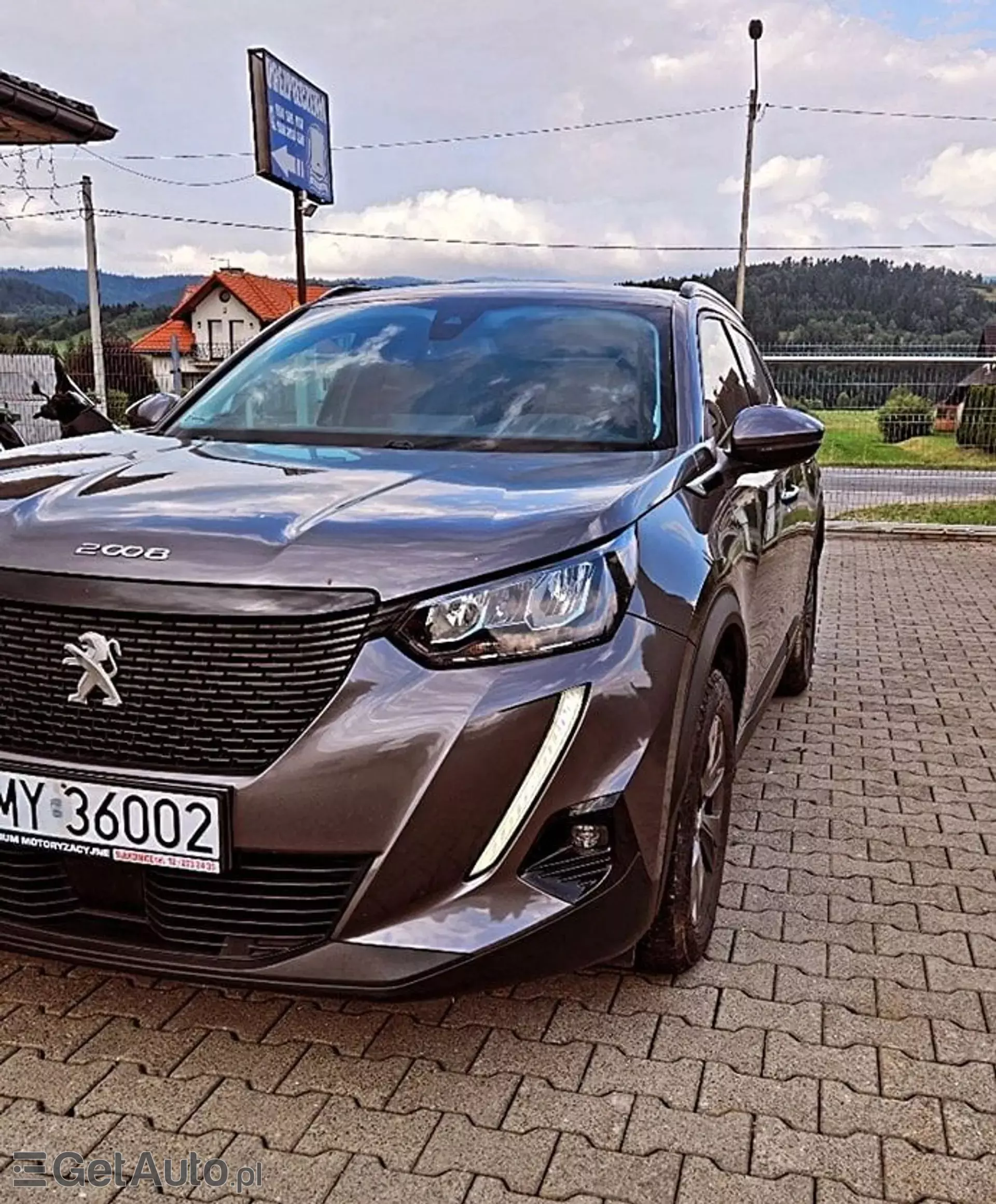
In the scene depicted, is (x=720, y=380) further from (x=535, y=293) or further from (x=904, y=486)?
(x=904, y=486)

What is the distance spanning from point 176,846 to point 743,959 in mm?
1529

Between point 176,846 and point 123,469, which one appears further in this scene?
point 123,469

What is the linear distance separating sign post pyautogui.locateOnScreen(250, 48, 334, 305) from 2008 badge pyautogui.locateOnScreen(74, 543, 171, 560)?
11096 millimetres

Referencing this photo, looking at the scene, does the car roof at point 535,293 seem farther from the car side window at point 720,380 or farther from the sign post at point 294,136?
the sign post at point 294,136

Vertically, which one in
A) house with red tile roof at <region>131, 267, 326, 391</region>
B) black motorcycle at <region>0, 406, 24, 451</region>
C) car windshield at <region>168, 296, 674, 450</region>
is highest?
house with red tile roof at <region>131, 267, 326, 391</region>

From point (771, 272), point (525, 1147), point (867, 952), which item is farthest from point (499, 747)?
point (771, 272)

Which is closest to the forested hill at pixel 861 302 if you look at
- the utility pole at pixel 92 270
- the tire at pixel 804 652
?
the tire at pixel 804 652

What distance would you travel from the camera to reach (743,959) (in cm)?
303

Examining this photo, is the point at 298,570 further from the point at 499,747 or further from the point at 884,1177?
the point at 884,1177

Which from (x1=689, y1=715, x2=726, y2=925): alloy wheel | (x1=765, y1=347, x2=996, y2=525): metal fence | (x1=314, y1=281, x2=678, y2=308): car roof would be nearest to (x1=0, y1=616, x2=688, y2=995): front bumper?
(x1=689, y1=715, x2=726, y2=925): alloy wheel

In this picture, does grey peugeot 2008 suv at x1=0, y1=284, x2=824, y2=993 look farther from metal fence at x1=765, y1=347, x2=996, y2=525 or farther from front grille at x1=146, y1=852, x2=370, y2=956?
metal fence at x1=765, y1=347, x2=996, y2=525

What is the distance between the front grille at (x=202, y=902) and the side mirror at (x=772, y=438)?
1.65 metres

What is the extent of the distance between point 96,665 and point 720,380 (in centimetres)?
225

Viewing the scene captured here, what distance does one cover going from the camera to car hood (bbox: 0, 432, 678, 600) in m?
2.25
